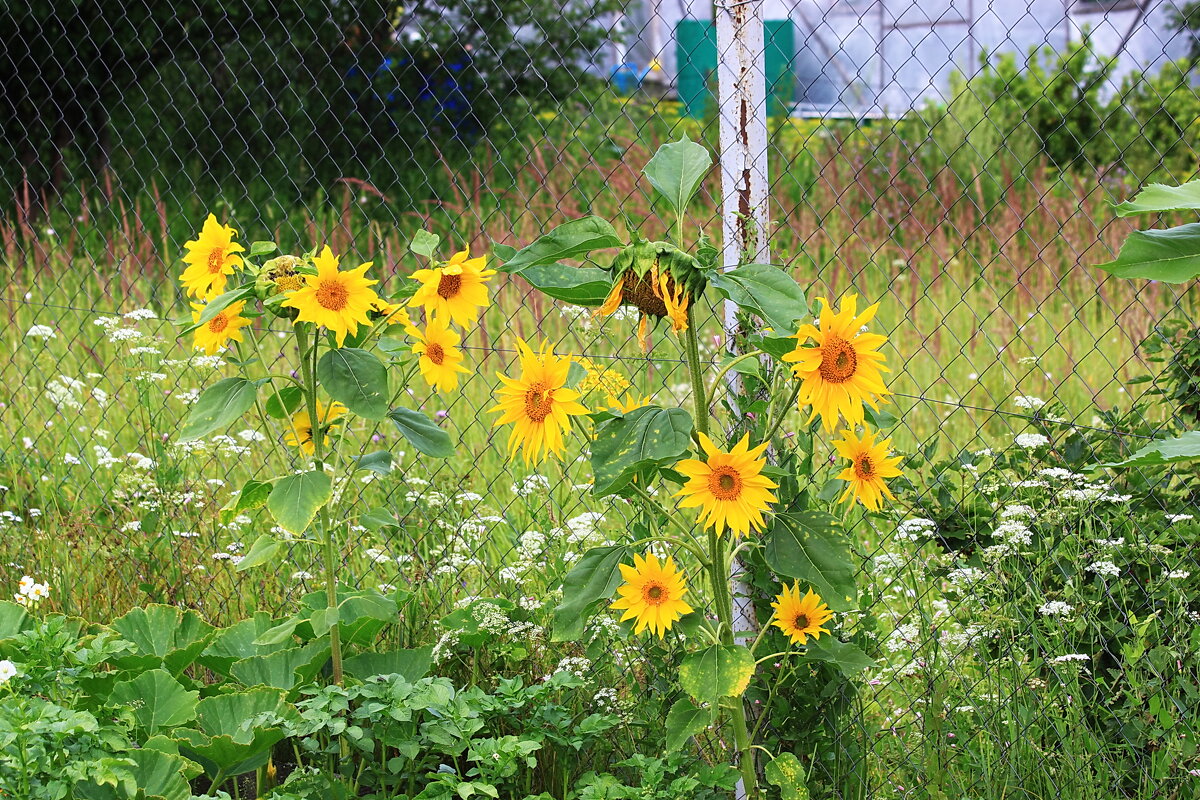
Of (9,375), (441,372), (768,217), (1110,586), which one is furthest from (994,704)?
(9,375)

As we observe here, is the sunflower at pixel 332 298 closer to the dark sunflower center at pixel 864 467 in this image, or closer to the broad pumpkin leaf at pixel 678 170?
→ the broad pumpkin leaf at pixel 678 170

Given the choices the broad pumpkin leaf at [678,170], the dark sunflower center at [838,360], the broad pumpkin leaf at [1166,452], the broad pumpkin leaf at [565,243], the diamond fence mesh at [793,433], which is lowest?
the diamond fence mesh at [793,433]

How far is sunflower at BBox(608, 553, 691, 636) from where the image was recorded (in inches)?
80.0

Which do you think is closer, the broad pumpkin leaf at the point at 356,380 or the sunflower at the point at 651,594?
the sunflower at the point at 651,594

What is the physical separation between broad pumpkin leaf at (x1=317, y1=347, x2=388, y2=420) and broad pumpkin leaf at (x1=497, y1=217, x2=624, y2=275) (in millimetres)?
454

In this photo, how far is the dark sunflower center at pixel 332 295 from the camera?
212 cm

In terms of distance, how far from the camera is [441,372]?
2.30 metres

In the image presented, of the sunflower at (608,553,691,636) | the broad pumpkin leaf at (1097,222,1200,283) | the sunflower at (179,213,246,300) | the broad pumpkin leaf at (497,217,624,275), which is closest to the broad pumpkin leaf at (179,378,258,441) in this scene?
the sunflower at (179,213,246,300)

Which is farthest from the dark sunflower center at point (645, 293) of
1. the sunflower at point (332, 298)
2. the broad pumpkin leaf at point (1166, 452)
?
the broad pumpkin leaf at point (1166, 452)

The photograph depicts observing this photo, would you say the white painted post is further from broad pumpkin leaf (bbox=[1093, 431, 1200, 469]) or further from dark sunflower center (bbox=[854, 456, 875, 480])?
broad pumpkin leaf (bbox=[1093, 431, 1200, 469])

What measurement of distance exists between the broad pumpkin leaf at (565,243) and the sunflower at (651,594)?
538mm

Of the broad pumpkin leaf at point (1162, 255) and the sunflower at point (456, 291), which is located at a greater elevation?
the broad pumpkin leaf at point (1162, 255)

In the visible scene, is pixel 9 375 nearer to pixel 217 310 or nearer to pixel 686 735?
pixel 217 310

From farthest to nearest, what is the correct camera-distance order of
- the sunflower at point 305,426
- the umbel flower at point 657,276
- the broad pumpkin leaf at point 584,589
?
1. the sunflower at point 305,426
2. the broad pumpkin leaf at point 584,589
3. the umbel flower at point 657,276
